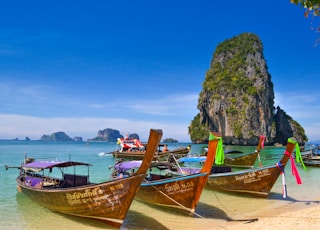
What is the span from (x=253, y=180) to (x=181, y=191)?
4302 millimetres

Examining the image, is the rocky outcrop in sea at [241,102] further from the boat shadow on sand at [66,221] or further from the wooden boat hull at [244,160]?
the boat shadow on sand at [66,221]

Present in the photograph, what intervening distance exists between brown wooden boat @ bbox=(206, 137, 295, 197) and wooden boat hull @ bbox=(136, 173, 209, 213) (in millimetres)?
3752

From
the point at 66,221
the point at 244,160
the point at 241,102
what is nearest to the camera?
the point at 66,221

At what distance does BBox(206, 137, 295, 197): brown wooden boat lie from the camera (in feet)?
40.5

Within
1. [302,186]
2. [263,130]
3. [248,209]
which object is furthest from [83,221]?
[263,130]

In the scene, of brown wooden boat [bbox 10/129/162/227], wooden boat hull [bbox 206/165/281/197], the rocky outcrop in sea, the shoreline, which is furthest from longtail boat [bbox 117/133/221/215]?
the rocky outcrop in sea

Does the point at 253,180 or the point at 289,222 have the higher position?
the point at 253,180

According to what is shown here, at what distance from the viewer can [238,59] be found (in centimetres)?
9056

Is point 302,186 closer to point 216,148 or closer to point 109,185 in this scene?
point 216,148

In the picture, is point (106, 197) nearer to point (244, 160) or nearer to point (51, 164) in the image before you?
point (51, 164)

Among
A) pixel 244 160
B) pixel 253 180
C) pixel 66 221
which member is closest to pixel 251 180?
pixel 253 180

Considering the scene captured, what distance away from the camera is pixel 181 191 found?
980cm

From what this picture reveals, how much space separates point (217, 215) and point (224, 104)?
247 ft

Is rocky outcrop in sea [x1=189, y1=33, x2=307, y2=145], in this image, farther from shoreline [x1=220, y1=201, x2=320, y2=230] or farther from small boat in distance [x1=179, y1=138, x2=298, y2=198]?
shoreline [x1=220, y1=201, x2=320, y2=230]
